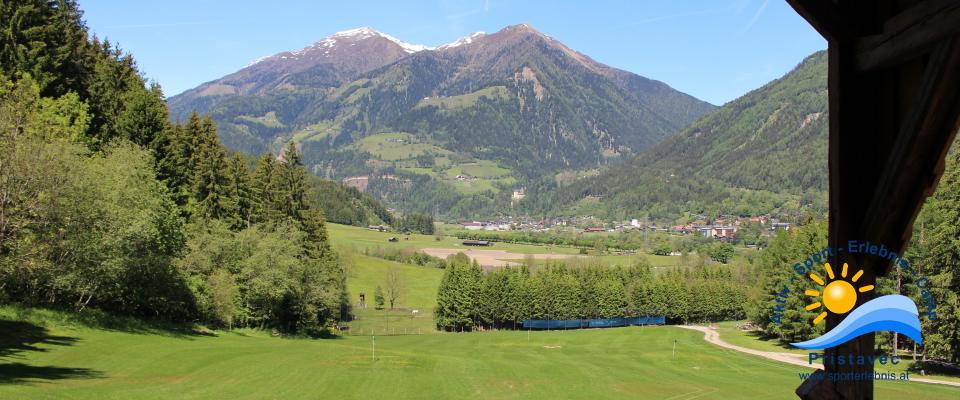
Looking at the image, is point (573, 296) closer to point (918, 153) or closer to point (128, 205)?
point (128, 205)

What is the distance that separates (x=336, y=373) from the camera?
107ft

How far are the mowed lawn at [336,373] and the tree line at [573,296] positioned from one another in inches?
1649

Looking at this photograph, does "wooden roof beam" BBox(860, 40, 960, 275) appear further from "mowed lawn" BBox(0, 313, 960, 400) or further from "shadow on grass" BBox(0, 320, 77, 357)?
"shadow on grass" BBox(0, 320, 77, 357)

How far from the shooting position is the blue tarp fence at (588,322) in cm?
10375

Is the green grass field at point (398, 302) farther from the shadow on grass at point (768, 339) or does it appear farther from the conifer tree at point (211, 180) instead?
the shadow on grass at point (768, 339)

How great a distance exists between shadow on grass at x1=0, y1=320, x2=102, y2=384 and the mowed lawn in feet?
0.21

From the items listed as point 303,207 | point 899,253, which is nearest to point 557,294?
point 303,207

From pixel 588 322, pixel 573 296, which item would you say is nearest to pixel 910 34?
pixel 573 296

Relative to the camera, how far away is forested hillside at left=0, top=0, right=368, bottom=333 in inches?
1155

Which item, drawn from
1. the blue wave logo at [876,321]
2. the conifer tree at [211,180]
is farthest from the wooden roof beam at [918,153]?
the conifer tree at [211,180]

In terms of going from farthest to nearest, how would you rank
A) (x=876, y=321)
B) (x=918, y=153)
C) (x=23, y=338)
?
(x=23, y=338) → (x=876, y=321) → (x=918, y=153)

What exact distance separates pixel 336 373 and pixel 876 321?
30984 mm

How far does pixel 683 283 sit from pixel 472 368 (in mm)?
82283

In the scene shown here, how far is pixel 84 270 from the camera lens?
32500 mm
